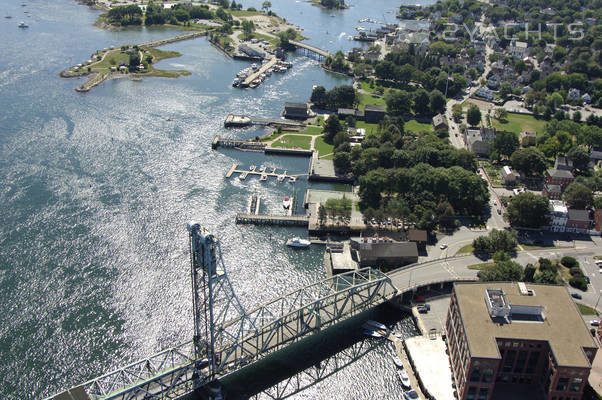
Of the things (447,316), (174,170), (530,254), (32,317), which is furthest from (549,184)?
(32,317)

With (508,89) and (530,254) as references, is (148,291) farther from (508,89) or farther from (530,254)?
(508,89)

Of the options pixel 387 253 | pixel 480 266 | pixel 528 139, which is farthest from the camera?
pixel 528 139

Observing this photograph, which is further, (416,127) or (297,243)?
(416,127)

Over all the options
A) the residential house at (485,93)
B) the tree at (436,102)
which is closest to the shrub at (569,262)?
the tree at (436,102)

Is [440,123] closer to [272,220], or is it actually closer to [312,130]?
[312,130]

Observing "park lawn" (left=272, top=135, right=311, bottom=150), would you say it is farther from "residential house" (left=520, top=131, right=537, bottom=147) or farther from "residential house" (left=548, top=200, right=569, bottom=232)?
"residential house" (left=548, top=200, right=569, bottom=232)

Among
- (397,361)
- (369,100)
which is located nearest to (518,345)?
(397,361)
